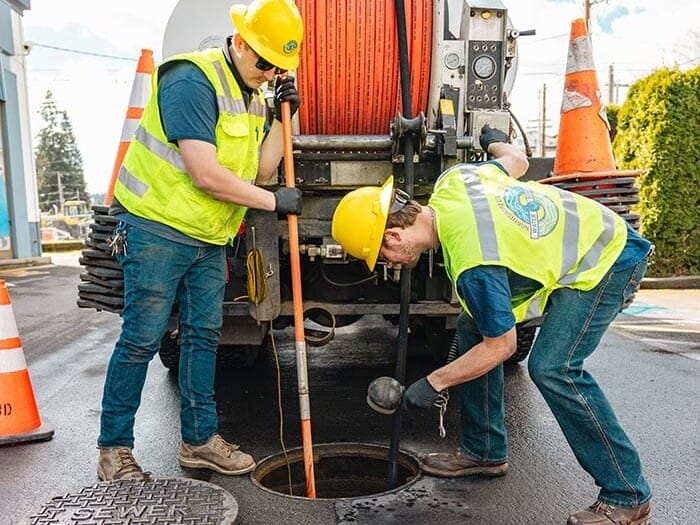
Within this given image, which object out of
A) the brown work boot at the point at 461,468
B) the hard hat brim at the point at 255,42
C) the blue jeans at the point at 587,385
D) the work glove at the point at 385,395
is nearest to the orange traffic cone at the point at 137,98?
the hard hat brim at the point at 255,42

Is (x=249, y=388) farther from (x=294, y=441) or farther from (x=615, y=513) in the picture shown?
(x=615, y=513)

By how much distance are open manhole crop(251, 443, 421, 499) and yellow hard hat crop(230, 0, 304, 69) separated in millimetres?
1861

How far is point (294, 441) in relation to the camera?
3553mm

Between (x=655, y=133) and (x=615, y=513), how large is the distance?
344 inches

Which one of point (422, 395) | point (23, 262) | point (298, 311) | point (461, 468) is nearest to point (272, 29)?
point (298, 311)

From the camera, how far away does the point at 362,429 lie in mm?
3711

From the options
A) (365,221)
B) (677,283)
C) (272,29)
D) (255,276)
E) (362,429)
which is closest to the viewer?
(365,221)

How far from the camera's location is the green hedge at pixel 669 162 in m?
9.90

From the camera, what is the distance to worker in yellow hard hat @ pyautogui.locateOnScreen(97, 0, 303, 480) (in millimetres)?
2770

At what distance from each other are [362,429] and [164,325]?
4.32 feet

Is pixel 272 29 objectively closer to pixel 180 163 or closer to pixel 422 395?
pixel 180 163

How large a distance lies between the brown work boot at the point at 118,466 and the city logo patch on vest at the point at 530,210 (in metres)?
1.89

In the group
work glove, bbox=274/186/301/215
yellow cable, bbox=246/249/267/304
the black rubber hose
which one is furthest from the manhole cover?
work glove, bbox=274/186/301/215

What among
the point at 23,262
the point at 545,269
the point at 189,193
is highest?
the point at 189,193
